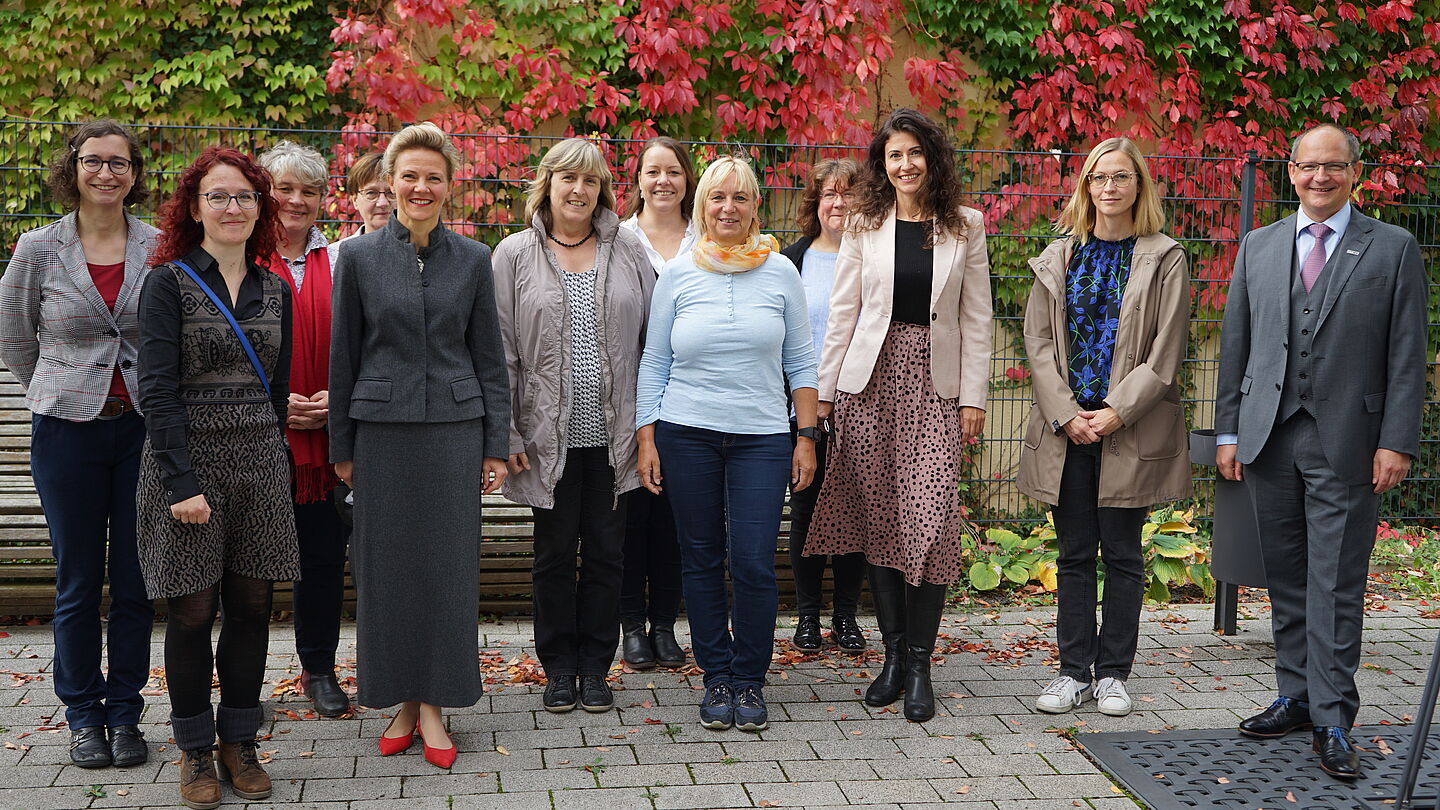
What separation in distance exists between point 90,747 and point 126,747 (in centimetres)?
11

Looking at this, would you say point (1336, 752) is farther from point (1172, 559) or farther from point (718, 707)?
point (1172, 559)

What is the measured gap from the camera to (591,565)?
14.8 ft

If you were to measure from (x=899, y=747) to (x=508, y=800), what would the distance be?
1.31m

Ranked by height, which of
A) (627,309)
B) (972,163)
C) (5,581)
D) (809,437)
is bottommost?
(5,581)

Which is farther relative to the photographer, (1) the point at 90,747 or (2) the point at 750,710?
(2) the point at 750,710

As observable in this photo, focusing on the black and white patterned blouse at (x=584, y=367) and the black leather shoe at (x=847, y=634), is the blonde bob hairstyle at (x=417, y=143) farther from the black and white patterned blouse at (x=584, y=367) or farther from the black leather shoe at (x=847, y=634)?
the black leather shoe at (x=847, y=634)

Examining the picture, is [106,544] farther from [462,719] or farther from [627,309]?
[627,309]

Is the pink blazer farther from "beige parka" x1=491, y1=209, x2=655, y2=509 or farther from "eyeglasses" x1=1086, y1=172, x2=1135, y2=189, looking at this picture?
"beige parka" x1=491, y1=209, x2=655, y2=509

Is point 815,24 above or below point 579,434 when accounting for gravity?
above

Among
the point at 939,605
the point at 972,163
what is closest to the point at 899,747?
the point at 939,605

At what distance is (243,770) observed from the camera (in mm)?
3748

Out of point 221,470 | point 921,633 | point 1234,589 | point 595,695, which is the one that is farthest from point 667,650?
point 1234,589

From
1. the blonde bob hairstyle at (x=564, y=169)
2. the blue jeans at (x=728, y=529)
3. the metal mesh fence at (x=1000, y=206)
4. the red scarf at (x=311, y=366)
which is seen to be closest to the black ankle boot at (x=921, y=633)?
the blue jeans at (x=728, y=529)

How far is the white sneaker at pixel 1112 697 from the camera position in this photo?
4531mm
